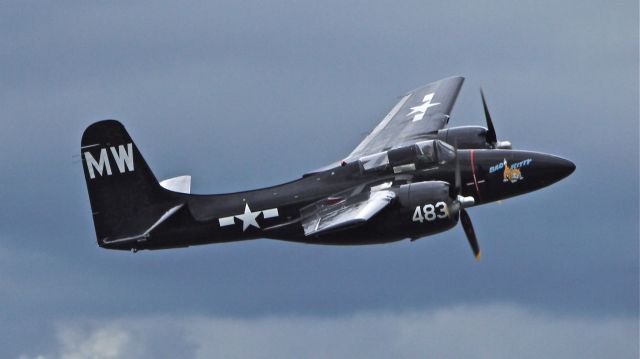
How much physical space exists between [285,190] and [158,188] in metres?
6.77

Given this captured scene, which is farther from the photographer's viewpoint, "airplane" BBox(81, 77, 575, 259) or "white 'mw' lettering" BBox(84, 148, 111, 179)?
"white 'mw' lettering" BBox(84, 148, 111, 179)

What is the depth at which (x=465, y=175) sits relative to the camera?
84250mm

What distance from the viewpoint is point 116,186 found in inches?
3359

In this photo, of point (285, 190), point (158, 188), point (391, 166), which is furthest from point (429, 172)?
point (158, 188)

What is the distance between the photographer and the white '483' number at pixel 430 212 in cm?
7769

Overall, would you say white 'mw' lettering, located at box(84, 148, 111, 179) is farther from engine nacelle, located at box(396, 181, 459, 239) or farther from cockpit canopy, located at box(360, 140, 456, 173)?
engine nacelle, located at box(396, 181, 459, 239)

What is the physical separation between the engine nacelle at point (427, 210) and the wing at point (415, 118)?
9.70 meters

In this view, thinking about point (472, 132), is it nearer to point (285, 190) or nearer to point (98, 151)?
point (285, 190)

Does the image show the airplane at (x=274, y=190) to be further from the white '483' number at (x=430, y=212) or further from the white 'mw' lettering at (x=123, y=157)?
the white '483' number at (x=430, y=212)

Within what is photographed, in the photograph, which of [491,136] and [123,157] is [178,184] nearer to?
[123,157]

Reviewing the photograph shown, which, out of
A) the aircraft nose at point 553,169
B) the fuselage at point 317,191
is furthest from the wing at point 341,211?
the aircraft nose at point 553,169

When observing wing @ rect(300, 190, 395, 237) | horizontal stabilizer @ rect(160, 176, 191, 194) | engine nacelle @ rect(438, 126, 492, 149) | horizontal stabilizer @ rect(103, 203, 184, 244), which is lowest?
horizontal stabilizer @ rect(103, 203, 184, 244)

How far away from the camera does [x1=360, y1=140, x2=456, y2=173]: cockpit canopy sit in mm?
83375

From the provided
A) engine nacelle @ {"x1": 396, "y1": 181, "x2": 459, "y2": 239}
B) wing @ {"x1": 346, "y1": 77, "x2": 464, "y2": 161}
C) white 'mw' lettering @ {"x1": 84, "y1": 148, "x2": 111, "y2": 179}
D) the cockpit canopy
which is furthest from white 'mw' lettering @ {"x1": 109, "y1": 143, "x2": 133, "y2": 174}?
engine nacelle @ {"x1": 396, "y1": 181, "x2": 459, "y2": 239}
